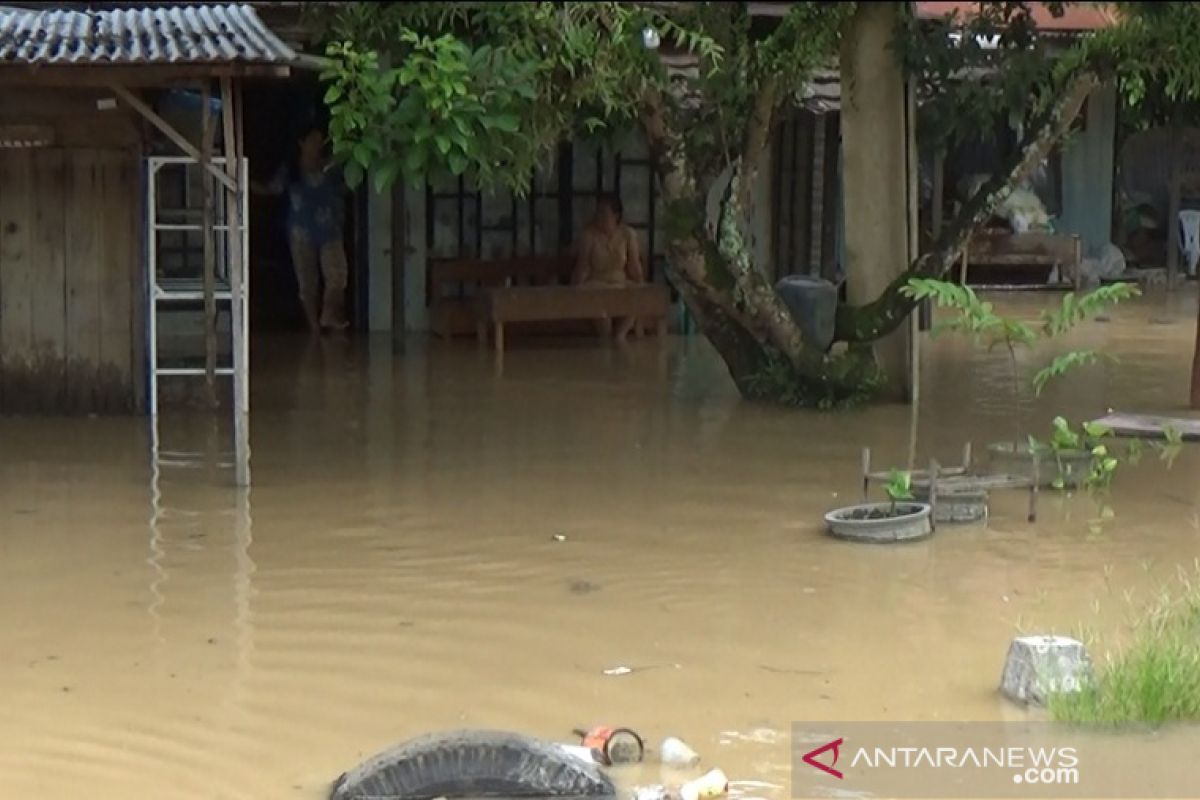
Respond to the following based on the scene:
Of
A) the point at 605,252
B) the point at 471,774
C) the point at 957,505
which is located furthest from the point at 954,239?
the point at 471,774

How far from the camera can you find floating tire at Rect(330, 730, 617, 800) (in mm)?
5238

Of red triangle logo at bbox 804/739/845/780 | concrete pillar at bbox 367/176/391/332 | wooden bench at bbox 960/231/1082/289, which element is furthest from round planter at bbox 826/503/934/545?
wooden bench at bbox 960/231/1082/289

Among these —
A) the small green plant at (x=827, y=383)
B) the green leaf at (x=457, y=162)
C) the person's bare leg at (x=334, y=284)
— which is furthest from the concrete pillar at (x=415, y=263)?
the green leaf at (x=457, y=162)

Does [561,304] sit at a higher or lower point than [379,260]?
lower

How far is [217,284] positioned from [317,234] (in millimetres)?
3756

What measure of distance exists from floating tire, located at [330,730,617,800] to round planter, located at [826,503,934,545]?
342 cm

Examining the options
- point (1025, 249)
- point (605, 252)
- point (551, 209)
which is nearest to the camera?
point (605, 252)

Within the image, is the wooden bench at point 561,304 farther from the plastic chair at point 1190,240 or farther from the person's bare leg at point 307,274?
the plastic chair at point 1190,240

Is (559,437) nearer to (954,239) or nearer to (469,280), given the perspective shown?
(954,239)

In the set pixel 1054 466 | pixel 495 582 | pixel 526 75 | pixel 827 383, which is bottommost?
pixel 495 582

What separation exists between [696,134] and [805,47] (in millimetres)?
1117

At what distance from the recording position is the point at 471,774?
5.27 m
